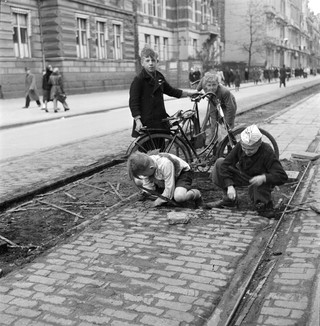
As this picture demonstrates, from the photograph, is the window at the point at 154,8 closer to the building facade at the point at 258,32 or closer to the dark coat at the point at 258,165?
the building facade at the point at 258,32

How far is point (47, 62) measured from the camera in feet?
97.9

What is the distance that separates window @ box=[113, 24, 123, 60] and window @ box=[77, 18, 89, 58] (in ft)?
11.9

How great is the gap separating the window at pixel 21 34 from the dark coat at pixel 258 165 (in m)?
25.1

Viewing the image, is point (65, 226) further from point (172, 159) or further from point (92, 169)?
point (92, 169)

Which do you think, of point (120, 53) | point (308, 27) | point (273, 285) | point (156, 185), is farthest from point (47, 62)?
point (308, 27)

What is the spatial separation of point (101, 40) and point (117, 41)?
219 centimetres

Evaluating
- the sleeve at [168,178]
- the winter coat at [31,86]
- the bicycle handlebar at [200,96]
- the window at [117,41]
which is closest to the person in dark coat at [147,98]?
the bicycle handlebar at [200,96]

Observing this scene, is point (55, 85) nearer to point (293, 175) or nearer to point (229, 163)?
point (293, 175)

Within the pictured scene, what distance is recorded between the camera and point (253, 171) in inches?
196

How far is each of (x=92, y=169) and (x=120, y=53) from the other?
30.8m

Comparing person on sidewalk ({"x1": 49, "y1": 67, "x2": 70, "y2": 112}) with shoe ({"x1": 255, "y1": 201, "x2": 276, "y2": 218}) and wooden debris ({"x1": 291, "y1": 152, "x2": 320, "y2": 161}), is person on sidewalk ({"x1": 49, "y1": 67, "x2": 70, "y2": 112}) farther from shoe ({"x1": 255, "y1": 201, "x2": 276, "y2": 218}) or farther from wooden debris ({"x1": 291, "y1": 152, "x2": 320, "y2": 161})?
shoe ({"x1": 255, "y1": 201, "x2": 276, "y2": 218})

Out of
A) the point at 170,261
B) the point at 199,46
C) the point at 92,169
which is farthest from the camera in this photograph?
the point at 199,46

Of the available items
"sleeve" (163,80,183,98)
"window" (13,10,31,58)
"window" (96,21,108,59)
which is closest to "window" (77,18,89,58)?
"window" (96,21,108,59)

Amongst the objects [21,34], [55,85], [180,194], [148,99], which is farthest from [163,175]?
[21,34]
